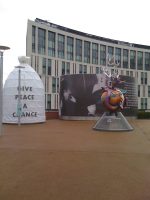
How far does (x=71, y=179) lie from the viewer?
743cm

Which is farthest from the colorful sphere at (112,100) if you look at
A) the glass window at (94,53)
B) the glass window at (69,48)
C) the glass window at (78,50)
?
the glass window at (94,53)

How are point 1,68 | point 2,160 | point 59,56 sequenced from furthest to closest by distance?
point 59,56, point 1,68, point 2,160

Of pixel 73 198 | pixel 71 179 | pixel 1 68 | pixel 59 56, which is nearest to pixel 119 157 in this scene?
pixel 71 179

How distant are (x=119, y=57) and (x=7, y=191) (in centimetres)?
6590

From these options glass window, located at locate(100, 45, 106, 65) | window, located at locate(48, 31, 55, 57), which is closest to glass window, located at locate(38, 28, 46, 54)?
window, located at locate(48, 31, 55, 57)

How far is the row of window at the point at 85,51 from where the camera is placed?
2315 inches

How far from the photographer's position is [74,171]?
824cm

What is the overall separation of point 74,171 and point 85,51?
58832 mm

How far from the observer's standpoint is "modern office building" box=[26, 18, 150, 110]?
189ft

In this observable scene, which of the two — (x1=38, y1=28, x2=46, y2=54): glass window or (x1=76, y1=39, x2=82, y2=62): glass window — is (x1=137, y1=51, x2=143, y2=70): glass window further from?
(x1=38, y1=28, x2=46, y2=54): glass window

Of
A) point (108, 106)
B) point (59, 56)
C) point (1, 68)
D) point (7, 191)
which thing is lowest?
point (7, 191)

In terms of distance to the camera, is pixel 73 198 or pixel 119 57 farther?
pixel 119 57

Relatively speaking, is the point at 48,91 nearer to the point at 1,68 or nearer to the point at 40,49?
the point at 40,49

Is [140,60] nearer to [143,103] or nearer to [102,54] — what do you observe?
[143,103]
